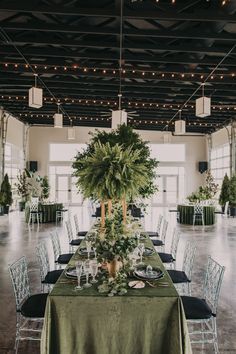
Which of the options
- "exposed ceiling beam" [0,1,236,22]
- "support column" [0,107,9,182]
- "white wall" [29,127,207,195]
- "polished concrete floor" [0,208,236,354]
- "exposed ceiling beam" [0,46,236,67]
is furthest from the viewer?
"white wall" [29,127,207,195]

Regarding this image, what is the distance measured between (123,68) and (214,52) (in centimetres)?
243

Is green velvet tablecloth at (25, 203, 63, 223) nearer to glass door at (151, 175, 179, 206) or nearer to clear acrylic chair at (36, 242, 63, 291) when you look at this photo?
clear acrylic chair at (36, 242, 63, 291)

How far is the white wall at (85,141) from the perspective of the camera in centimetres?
→ 1948

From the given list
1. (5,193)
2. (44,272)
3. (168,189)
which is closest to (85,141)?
(168,189)

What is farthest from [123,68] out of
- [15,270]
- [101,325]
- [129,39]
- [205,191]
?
[101,325]

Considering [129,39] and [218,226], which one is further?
[218,226]

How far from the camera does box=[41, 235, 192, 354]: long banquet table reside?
100 inches

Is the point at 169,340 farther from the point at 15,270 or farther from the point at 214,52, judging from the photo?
the point at 214,52

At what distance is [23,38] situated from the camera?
7164 mm

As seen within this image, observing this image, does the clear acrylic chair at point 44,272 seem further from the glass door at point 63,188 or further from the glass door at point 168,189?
the glass door at point 168,189

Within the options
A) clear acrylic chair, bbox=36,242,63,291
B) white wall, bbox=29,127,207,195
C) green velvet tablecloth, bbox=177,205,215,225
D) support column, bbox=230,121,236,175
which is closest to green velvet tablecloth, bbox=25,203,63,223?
green velvet tablecloth, bbox=177,205,215,225

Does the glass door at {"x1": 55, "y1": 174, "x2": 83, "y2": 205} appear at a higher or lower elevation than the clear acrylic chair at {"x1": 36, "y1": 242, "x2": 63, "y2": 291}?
higher

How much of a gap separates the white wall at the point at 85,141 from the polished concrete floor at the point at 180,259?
247 inches

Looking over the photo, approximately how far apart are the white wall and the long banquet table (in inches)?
684
